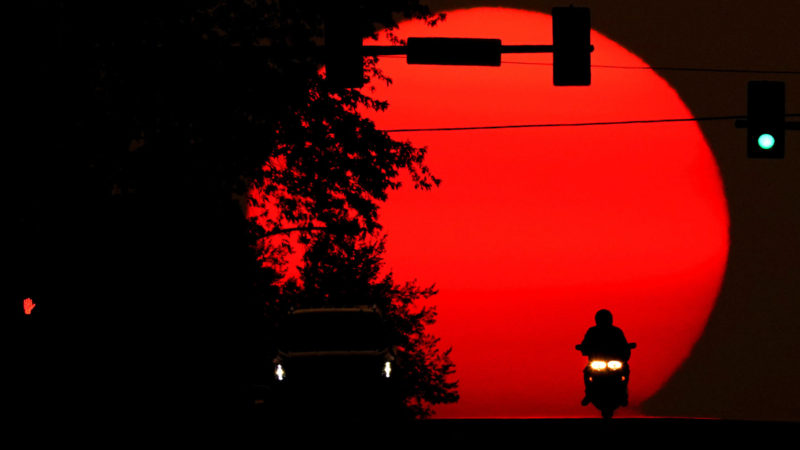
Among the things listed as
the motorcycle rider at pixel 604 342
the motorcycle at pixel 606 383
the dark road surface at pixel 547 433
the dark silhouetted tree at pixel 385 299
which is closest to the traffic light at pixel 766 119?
the dark road surface at pixel 547 433

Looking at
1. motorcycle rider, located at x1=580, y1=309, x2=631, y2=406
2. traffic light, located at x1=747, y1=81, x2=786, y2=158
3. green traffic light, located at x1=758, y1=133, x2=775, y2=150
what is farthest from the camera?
green traffic light, located at x1=758, y1=133, x2=775, y2=150

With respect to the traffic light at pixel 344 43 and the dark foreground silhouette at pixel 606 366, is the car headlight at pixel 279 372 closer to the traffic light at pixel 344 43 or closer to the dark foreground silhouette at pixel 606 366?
the dark foreground silhouette at pixel 606 366

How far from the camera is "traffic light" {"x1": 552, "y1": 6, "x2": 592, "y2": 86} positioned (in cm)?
1617

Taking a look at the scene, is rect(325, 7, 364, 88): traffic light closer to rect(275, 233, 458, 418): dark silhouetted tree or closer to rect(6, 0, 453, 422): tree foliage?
rect(6, 0, 453, 422): tree foliage

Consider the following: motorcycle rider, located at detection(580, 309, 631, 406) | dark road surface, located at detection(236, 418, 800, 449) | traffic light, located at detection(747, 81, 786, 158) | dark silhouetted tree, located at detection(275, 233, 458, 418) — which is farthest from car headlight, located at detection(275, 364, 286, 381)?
dark silhouetted tree, located at detection(275, 233, 458, 418)

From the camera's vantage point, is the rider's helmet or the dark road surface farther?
→ the rider's helmet

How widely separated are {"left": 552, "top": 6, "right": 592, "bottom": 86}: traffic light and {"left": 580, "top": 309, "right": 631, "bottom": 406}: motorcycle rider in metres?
3.75

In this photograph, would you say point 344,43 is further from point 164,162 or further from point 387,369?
point 164,162

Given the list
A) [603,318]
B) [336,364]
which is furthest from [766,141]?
[336,364]

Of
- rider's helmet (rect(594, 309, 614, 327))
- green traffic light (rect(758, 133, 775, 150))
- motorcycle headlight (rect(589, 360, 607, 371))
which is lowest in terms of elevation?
motorcycle headlight (rect(589, 360, 607, 371))

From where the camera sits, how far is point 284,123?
26.2m

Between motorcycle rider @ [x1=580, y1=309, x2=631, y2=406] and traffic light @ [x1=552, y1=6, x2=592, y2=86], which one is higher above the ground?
traffic light @ [x1=552, y1=6, x2=592, y2=86]

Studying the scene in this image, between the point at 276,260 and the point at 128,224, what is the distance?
138 ft

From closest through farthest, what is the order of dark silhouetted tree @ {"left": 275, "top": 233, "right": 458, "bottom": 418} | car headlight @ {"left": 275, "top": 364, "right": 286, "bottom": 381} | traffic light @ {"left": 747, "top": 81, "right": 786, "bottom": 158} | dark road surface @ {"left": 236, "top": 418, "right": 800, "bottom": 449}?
dark road surface @ {"left": 236, "top": 418, "right": 800, "bottom": 449}, car headlight @ {"left": 275, "top": 364, "right": 286, "bottom": 381}, traffic light @ {"left": 747, "top": 81, "right": 786, "bottom": 158}, dark silhouetted tree @ {"left": 275, "top": 233, "right": 458, "bottom": 418}
